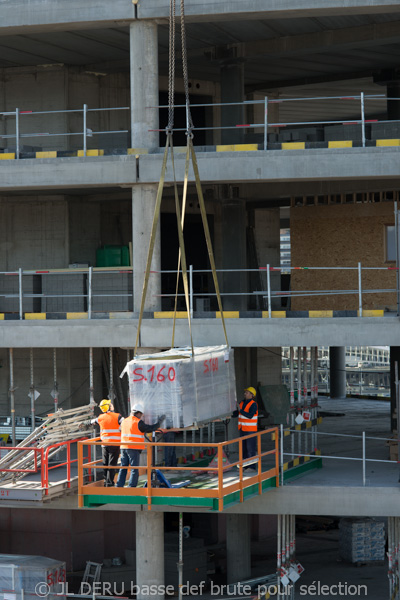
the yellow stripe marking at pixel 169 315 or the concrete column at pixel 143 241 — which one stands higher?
the concrete column at pixel 143 241

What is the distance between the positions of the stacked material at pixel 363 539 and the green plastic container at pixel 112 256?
338 inches

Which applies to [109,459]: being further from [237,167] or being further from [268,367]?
[268,367]

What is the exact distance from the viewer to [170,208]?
26641mm

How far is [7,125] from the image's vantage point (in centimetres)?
2522

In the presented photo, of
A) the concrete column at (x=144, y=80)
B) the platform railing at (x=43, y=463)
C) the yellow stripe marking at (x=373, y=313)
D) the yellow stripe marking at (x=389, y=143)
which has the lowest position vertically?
the platform railing at (x=43, y=463)

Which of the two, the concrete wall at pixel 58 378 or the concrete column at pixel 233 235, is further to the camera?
the concrete column at pixel 233 235

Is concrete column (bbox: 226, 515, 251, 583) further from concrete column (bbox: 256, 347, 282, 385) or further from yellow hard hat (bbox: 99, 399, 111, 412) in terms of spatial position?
concrete column (bbox: 256, 347, 282, 385)

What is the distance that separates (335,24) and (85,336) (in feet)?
30.6

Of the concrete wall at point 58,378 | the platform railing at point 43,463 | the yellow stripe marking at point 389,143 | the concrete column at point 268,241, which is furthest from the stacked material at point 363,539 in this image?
the concrete column at point 268,241

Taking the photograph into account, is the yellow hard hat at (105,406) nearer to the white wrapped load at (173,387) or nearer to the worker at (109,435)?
the worker at (109,435)

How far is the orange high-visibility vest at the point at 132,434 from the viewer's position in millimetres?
15844

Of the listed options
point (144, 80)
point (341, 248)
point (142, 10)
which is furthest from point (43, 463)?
point (341, 248)

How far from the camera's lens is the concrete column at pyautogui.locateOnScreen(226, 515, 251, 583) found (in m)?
21.7

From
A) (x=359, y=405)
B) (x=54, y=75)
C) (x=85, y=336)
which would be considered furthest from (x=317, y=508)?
(x=359, y=405)
